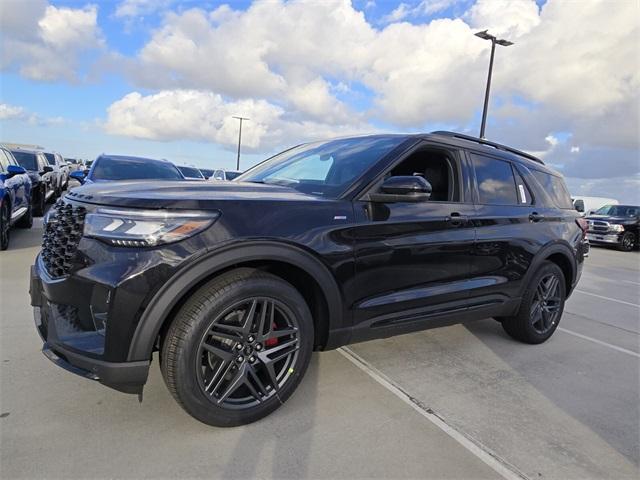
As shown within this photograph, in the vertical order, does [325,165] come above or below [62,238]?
above

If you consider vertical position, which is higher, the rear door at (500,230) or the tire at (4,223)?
the rear door at (500,230)

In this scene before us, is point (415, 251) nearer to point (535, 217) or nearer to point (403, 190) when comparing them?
point (403, 190)

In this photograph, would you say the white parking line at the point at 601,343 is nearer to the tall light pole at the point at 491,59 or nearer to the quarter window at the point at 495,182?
the quarter window at the point at 495,182

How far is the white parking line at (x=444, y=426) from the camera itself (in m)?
2.39

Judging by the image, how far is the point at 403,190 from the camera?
9.35ft

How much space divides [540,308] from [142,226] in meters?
3.77

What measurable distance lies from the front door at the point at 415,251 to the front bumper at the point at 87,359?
1.32 metres

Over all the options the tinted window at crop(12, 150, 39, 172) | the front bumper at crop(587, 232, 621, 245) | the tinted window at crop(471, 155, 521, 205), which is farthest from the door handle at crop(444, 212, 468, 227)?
the front bumper at crop(587, 232, 621, 245)

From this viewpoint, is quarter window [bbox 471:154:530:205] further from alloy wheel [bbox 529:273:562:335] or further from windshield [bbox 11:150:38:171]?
windshield [bbox 11:150:38:171]

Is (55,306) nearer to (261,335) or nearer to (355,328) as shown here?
(261,335)

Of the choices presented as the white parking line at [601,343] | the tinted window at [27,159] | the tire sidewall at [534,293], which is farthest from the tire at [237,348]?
the tinted window at [27,159]

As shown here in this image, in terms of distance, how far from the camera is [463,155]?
147 inches

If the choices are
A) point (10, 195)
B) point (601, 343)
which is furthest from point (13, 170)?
point (601, 343)

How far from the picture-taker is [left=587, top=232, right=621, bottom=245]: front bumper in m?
16.8
